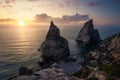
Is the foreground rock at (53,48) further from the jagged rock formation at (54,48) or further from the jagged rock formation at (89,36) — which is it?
the jagged rock formation at (89,36)

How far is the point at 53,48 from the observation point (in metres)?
107

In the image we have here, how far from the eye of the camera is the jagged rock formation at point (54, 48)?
106 metres

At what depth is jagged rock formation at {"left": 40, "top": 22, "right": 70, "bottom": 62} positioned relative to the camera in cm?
10569

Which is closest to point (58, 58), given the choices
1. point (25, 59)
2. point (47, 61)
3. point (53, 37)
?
point (47, 61)

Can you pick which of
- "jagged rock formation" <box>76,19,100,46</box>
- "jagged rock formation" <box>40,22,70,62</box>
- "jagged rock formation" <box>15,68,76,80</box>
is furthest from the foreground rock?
"jagged rock formation" <box>76,19,100,46</box>

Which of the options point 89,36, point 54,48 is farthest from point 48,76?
point 89,36

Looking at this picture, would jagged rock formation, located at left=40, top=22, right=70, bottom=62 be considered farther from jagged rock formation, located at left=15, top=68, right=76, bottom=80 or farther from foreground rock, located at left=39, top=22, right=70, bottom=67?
jagged rock formation, located at left=15, top=68, right=76, bottom=80

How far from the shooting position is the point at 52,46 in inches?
4247

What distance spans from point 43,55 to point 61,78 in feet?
168

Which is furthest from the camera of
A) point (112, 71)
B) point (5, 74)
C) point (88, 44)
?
point (88, 44)

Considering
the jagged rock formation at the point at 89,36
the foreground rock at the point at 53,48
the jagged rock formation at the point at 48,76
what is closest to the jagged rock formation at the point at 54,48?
the foreground rock at the point at 53,48

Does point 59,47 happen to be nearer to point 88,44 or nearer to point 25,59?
point 25,59

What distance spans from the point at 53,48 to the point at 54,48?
0.59 metres

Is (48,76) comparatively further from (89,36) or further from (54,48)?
(89,36)
